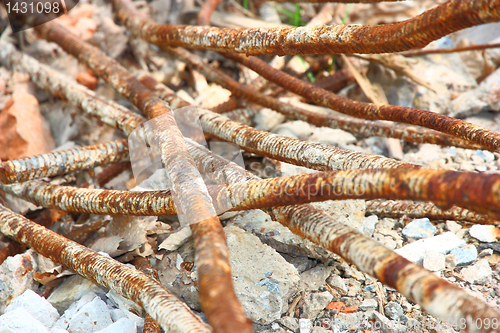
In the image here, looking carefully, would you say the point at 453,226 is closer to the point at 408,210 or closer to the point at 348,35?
the point at 408,210

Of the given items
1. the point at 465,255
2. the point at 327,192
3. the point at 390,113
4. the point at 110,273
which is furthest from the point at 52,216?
the point at 465,255

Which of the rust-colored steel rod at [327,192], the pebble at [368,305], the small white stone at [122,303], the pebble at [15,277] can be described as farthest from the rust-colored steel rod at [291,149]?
the pebble at [15,277]

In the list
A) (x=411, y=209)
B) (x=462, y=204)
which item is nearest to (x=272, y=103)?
(x=411, y=209)

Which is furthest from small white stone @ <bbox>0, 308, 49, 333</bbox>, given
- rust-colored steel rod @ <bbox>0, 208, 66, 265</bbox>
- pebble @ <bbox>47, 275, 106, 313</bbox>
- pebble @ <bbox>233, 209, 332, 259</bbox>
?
pebble @ <bbox>233, 209, 332, 259</bbox>

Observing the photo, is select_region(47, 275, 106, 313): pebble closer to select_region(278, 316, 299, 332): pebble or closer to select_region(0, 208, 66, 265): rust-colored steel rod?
select_region(0, 208, 66, 265): rust-colored steel rod

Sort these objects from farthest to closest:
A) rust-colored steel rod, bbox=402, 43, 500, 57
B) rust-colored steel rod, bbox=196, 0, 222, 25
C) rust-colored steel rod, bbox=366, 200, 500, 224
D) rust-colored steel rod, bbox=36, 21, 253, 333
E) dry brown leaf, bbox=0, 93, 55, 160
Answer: rust-colored steel rod, bbox=196, 0, 222, 25 → rust-colored steel rod, bbox=402, 43, 500, 57 → dry brown leaf, bbox=0, 93, 55, 160 → rust-colored steel rod, bbox=366, 200, 500, 224 → rust-colored steel rod, bbox=36, 21, 253, 333
